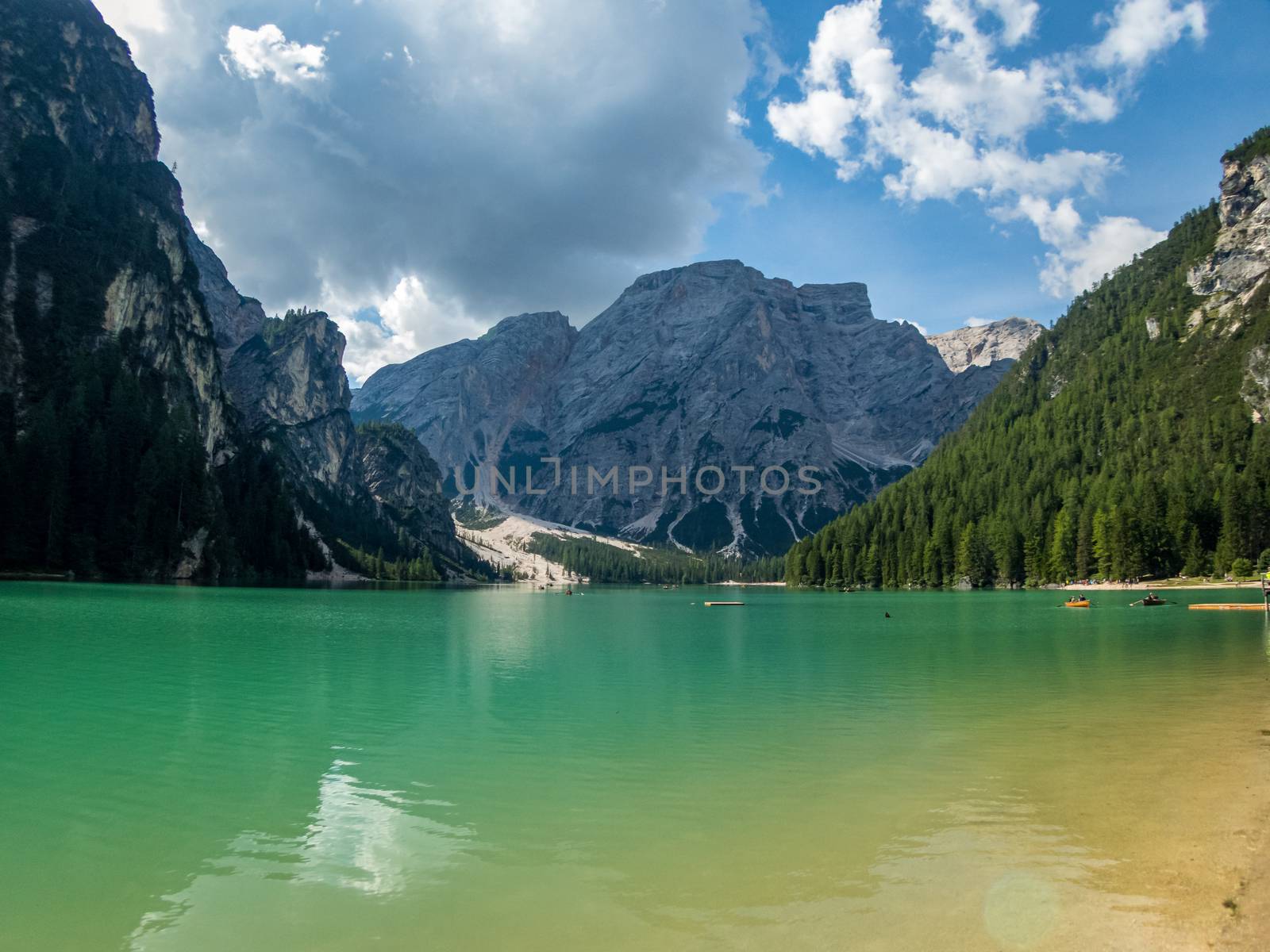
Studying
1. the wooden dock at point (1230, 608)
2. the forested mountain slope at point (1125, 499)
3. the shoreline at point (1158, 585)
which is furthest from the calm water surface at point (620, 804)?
the forested mountain slope at point (1125, 499)

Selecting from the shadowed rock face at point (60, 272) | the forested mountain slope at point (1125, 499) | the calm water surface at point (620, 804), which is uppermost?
the shadowed rock face at point (60, 272)

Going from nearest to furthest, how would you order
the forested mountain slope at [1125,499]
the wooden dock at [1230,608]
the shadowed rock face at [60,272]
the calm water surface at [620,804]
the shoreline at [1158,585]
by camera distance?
the calm water surface at [620,804] → the wooden dock at [1230,608] → the shoreline at [1158,585] → the forested mountain slope at [1125,499] → the shadowed rock face at [60,272]

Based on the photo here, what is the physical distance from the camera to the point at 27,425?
133875mm

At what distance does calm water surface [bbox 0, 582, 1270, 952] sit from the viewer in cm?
1045

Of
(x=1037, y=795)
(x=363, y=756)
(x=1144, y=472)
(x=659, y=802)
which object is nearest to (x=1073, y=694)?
(x=1037, y=795)

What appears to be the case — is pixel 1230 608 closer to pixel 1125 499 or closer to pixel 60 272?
pixel 1125 499

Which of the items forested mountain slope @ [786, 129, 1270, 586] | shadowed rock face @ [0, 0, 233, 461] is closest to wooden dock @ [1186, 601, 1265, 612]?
forested mountain slope @ [786, 129, 1270, 586]

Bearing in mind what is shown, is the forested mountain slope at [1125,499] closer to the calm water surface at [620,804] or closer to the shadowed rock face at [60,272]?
the calm water surface at [620,804]

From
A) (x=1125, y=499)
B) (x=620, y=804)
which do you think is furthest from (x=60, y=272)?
(x=1125, y=499)

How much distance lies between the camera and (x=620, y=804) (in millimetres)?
15938

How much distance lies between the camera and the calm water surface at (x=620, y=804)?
10.5 metres

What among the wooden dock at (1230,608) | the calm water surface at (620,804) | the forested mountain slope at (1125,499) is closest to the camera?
the calm water surface at (620,804)

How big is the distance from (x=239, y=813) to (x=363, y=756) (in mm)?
4928

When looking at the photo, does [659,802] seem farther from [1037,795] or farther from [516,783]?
[1037,795]
